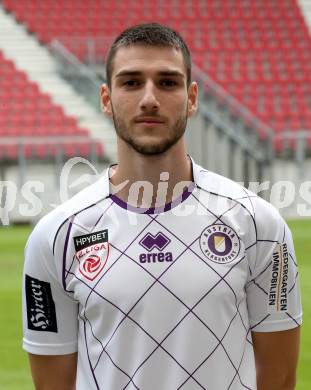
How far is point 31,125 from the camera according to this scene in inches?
659

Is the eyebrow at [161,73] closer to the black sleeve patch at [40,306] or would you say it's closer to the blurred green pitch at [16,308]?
the black sleeve patch at [40,306]

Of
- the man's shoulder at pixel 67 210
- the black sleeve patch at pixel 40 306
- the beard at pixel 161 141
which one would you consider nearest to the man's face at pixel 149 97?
the beard at pixel 161 141

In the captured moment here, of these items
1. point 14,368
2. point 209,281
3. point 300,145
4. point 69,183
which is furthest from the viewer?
point 300,145

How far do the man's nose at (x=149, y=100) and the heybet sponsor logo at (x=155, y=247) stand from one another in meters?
0.33

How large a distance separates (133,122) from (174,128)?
0.34 feet

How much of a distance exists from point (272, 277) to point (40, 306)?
0.62 meters

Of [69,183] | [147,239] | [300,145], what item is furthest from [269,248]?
[300,145]

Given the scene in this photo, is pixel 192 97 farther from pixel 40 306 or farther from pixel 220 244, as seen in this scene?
pixel 40 306

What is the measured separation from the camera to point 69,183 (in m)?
14.2

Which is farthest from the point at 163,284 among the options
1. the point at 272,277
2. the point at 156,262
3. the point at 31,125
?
the point at 31,125

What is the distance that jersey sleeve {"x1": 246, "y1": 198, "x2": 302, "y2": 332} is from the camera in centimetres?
216

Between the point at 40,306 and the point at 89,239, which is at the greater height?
the point at 89,239

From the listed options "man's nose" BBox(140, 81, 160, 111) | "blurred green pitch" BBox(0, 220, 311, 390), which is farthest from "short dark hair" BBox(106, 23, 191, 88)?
"blurred green pitch" BBox(0, 220, 311, 390)

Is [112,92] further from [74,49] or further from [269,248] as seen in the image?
[74,49]
